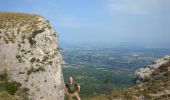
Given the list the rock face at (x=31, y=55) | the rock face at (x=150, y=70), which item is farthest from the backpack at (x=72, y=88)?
the rock face at (x=150, y=70)

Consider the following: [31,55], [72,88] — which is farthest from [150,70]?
[72,88]

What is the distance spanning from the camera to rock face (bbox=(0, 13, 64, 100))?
37.5 meters

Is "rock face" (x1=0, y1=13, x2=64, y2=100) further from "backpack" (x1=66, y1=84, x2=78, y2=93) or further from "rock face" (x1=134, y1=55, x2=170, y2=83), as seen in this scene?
"rock face" (x1=134, y1=55, x2=170, y2=83)

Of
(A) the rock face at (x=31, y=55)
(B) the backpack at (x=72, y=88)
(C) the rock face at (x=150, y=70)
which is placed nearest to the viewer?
(B) the backpack at (x=72, y=88)

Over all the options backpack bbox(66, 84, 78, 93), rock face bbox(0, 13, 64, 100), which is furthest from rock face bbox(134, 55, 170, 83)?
backpack bbox(66, 84, 78, 93)

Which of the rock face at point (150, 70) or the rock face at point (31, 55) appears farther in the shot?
the rock face at point (150, 70)

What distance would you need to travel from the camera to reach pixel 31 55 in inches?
1569

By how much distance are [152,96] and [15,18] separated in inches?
804

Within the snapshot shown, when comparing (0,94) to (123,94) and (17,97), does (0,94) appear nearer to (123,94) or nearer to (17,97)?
(17,97)

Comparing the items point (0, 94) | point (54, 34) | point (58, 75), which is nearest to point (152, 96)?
point (58, 75)

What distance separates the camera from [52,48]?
41.7 meters

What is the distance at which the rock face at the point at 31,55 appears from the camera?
123ft

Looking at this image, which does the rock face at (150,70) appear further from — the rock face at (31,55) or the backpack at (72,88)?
the backpack at (72,88)

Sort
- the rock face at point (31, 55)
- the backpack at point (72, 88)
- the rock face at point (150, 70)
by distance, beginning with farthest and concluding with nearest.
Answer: the rock face at point (150, 70) < the rock face at point (31, 55) < the backpack at point (72, 88)
